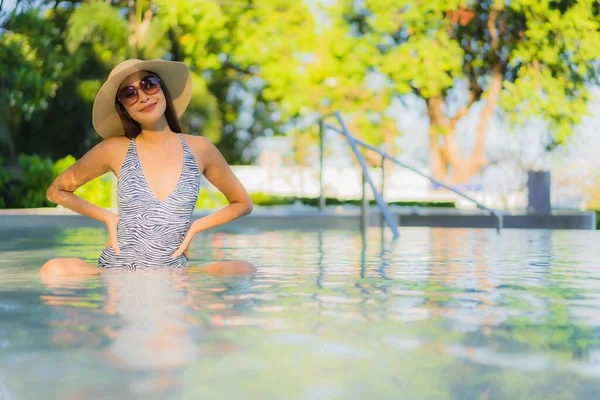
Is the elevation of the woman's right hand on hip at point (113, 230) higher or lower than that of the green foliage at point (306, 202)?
lower

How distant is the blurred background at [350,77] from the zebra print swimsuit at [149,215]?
19.2 metres

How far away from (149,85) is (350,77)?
25.7 m

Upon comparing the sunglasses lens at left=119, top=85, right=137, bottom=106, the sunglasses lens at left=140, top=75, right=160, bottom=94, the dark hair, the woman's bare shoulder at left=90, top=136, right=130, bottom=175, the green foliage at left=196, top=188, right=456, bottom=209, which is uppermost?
the sunglasses lens at left=140, top=75, right=160, bottom=94

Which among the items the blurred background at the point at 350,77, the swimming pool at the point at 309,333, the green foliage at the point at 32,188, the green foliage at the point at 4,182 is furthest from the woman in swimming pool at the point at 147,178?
the blurred background at the point at 350,77

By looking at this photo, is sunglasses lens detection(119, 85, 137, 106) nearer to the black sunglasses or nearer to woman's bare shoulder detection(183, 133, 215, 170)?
the black sunglasses

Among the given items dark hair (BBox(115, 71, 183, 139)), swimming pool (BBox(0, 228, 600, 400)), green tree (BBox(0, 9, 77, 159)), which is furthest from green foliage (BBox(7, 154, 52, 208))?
dark hair (BBox(115, 71, 183, 139))

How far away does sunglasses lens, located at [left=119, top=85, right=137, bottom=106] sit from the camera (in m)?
6.17

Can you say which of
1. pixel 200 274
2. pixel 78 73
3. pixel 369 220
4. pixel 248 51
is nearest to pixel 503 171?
pixel 248 51

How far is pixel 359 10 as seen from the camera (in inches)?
1251

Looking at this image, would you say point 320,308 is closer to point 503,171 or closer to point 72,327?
point 72,327

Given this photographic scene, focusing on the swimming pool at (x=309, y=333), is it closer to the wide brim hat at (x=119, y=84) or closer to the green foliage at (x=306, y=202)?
the wide brim hat at (x=119, y=84)

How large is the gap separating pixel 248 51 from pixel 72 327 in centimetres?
2870

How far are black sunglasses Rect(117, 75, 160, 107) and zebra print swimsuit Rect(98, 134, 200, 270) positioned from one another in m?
0.34

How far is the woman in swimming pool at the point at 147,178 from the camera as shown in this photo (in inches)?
248
